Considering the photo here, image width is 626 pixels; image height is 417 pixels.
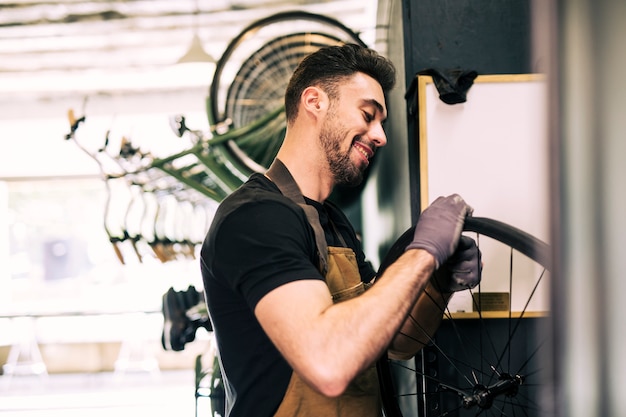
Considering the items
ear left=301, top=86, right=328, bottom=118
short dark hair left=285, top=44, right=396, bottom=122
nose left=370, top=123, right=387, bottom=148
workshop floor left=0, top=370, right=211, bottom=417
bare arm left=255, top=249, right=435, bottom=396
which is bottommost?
workshop floor left=0, top=370, right=211, bottom=417

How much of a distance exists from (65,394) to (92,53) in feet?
10.9

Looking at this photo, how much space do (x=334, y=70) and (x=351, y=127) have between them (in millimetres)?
164

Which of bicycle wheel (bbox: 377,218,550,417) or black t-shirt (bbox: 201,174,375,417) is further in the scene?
bicycle wheel (bbox: 377,218,550,417)

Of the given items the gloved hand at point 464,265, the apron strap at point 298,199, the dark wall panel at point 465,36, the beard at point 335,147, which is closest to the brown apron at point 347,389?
the apron strap at point 298,199

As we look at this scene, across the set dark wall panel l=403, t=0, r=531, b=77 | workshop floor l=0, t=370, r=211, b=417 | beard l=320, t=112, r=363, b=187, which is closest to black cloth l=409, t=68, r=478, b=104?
dark wall panel l=403, t=0, r=531, b=77

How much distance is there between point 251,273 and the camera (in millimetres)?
1103

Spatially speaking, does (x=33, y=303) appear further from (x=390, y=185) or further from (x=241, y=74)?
(x=390, y=185)

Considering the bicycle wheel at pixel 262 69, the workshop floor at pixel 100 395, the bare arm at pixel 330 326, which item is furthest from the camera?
the workshop floor at pixel 100 395

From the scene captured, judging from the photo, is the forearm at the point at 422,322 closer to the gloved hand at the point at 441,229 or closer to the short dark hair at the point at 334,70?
the gloved hand at the point at 441,229

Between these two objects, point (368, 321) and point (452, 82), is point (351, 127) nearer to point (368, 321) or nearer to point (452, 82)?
point (452, 82)

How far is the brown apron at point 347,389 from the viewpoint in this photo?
4.17 feet

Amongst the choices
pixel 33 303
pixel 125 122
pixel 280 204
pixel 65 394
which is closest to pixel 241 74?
pixel 280 204

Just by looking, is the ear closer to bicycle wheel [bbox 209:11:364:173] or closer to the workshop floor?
bicycle wheel [bbox 209:11:364:173]

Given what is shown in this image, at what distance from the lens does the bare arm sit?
101 centimetres
